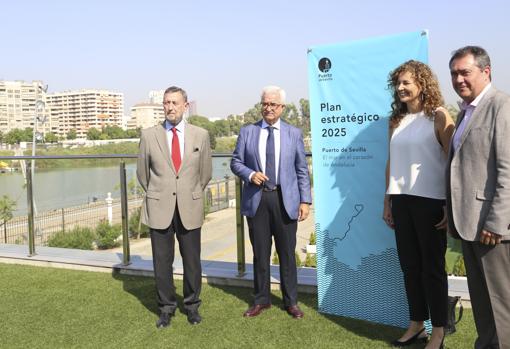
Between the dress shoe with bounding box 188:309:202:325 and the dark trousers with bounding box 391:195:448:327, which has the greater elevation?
the dark trousers with bounding box 391:195:448:327

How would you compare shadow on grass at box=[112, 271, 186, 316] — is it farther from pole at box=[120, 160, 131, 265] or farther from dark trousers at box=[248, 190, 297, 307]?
dark trousers at box=[248, 190, 297, 307]

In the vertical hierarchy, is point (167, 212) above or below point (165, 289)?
above

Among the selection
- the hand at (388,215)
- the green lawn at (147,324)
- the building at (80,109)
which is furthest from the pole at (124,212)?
the building at (80,109)

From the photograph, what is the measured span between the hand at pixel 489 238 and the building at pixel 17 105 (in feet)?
357

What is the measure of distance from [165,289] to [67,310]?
78 centimetres

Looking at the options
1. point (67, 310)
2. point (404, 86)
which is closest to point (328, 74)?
point (404, 86)

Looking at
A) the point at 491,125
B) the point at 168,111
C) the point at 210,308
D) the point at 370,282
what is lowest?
the point at 210,308

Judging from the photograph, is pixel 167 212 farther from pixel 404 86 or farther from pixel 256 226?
pixel 404 86

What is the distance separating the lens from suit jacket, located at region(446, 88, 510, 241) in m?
1.79

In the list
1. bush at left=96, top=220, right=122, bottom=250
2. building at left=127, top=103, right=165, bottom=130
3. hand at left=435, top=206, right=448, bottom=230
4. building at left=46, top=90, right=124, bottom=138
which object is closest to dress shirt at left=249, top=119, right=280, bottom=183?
hand at left=435, top=206, right=448, bottom=230

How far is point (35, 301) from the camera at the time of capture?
11.3ft

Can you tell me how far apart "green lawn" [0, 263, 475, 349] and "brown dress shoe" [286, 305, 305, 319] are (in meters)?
0.04

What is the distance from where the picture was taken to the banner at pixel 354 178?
2711 millimetres

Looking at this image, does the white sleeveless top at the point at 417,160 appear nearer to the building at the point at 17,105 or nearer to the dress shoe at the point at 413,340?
the dress shoe at the point at 413,340
